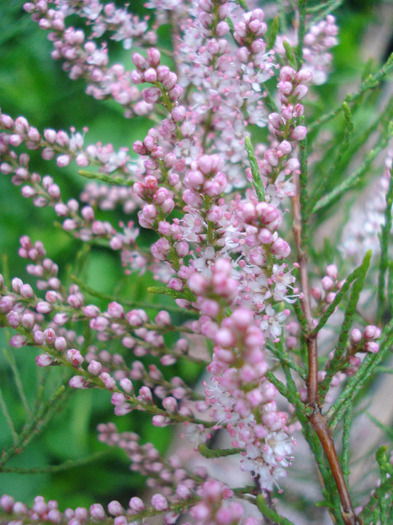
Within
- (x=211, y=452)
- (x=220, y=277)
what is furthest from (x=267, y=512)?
(x=220, y=277)

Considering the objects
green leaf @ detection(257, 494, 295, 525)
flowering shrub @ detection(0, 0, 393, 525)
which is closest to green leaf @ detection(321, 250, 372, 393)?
flowering shrub @ detection(0, 0, 393, 525)

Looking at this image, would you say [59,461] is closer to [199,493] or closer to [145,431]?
[145,431]

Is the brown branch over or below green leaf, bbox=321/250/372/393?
below

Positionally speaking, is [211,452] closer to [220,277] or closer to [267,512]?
[267,512]

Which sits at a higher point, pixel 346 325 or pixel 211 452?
pixel 346 325

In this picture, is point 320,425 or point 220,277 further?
point 320,425

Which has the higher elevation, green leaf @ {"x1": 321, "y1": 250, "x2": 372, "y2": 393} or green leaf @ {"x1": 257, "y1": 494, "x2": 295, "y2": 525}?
green leaf @ {"x1": 321, "y1": 250, "x2": 372, "y2": 393}

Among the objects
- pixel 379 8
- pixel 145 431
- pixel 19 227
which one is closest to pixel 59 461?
pixel 145 431

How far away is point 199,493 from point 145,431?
1.93ft

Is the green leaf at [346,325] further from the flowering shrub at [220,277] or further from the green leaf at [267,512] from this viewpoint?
the green leaf at [267,512]

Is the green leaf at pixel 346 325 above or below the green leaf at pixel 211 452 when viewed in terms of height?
above

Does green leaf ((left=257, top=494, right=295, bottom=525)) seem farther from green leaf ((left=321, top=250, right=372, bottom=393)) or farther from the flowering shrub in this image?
green leaf ((left=321, top=250, right=372, bottom=393))

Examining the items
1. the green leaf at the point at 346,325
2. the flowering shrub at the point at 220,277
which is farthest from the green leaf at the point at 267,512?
the green leaf at the point at 346,325

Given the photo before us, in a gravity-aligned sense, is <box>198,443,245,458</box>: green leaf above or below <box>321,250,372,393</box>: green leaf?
below
